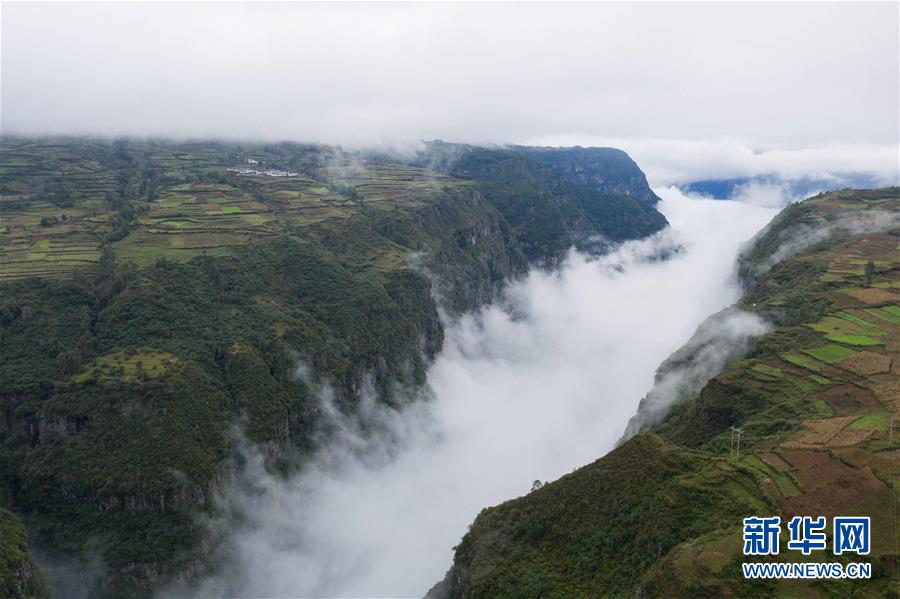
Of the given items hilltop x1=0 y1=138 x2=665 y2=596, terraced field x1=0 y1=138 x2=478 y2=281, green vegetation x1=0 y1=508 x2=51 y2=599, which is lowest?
green vegetation x1=0 y1=508 x2=51 y2=599

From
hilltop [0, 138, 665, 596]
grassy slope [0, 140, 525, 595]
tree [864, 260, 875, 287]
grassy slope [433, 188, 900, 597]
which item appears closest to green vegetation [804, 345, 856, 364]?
grassy slope [433, 188, 900, 597]

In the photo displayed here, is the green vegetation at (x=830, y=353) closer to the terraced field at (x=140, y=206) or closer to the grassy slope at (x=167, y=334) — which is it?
the grassy slope at (x=167, y=334)

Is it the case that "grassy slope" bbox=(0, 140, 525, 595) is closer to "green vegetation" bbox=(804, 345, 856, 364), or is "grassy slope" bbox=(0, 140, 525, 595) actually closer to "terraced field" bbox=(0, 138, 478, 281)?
"terraced field" bbox=(0, 138, 478, 281)

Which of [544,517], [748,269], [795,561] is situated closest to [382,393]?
[544,517]

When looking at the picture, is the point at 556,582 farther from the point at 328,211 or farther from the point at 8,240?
the point at 328,211

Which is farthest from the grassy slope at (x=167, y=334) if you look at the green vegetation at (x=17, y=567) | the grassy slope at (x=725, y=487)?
the grassy slope at (x=725, y=487)

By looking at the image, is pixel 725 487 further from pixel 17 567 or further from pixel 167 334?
pixel 167 334

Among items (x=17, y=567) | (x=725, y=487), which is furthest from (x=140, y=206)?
(x=725, y=487)
